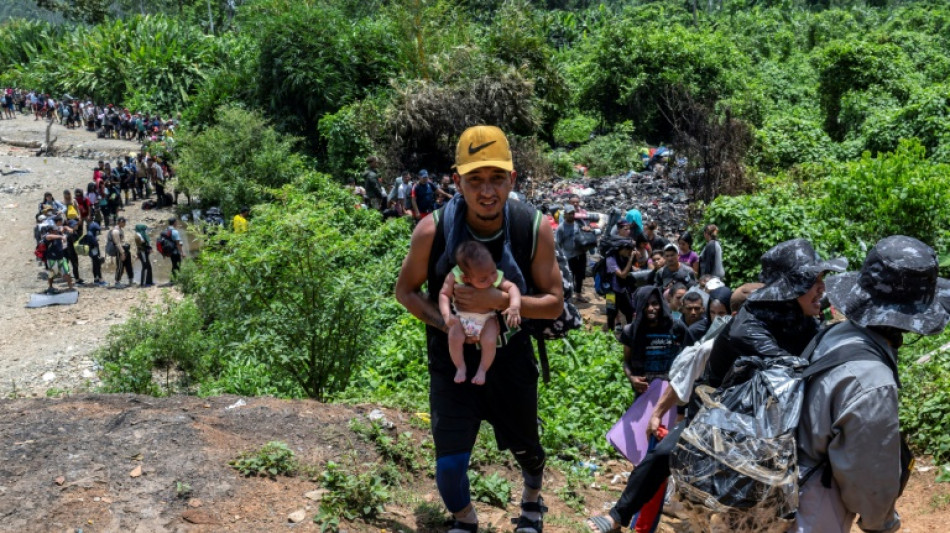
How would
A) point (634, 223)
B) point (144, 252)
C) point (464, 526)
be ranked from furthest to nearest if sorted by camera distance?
point (144, 252), point (634, 223), point (464, 526)

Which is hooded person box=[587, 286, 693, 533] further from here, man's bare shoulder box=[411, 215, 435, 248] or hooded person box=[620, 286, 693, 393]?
man's bare shoulder box=[411, 215, 435, 248]

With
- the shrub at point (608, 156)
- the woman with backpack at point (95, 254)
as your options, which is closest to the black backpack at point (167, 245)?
the woman with backpack at point (95, 254)

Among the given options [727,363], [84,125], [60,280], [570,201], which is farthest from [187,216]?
[727,363]

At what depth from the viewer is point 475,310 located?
331 cm

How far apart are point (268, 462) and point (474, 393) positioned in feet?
3.59

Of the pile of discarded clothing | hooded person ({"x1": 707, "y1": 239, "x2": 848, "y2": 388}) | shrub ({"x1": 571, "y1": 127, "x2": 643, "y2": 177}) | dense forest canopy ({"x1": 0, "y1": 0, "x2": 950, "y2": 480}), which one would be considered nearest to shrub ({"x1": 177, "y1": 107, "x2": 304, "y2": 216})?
dense forest canopy ({"x1": 0, "y1": 0, "x2": 950, "y2": 480})

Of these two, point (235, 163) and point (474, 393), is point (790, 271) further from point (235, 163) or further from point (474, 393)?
point (235, 163)

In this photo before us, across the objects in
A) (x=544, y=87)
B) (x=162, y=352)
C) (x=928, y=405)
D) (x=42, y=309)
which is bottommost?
(x=42, y=309)

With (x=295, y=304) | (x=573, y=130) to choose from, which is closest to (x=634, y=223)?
(x=295, y=304)

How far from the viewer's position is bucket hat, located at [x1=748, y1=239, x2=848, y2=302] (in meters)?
3.08

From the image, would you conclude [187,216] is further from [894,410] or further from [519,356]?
[894,410]

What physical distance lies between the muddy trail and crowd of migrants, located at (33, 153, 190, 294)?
34.4 feet

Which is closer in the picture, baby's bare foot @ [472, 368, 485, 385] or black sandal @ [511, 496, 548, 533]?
baby's bare foot @ [472, 368, 485, 385]

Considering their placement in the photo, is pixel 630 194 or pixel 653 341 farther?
pixel 630 194
